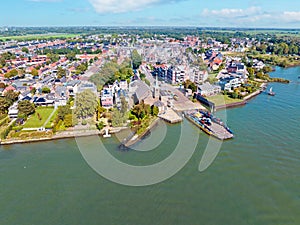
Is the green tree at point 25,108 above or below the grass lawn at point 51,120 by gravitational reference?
above

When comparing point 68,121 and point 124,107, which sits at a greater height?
point 124,107

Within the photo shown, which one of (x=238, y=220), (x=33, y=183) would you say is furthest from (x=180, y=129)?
(x=33, y=183)

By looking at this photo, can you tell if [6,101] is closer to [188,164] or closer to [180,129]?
[180,129]

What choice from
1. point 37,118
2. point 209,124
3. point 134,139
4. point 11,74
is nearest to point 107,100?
point 37,118

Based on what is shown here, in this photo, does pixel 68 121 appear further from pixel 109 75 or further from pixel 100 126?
pixel 109 75

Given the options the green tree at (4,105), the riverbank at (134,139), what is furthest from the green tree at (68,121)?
the green tree at (4,105)

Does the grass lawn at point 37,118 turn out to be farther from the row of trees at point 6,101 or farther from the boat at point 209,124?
the boat at point 209,124

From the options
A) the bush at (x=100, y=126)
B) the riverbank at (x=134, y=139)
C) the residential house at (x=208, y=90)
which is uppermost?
the residential house at (x=208, y=90)
